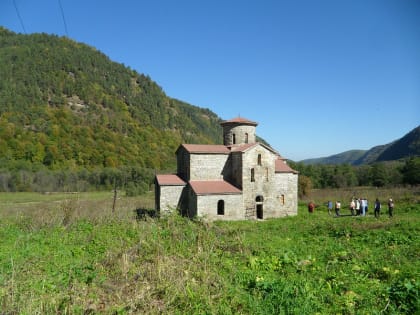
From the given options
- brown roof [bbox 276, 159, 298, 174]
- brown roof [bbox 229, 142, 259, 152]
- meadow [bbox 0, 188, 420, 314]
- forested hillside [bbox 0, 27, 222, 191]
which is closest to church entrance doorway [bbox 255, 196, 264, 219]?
brown roof [bbox 276, 159, 298, 174]

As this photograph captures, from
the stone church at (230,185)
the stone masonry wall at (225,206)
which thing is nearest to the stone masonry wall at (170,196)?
the stone church at (230,185)

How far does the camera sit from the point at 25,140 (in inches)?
2603

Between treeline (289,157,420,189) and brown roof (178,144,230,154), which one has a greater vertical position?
brown roof (178,144,230,154)

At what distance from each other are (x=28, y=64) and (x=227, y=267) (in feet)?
330

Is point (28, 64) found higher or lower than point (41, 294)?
higher

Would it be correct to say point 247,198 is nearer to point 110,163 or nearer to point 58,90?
point 110,163

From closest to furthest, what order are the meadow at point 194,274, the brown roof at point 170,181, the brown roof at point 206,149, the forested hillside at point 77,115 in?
the meadow at point 194,274
the brown roof at point 170,181
the brown roof at point 206,149
the forested hillside at point 77,115

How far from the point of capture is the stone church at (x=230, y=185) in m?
21.7

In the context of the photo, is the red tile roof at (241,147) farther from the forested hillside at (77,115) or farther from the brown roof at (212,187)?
the forested hillside at (77,115)

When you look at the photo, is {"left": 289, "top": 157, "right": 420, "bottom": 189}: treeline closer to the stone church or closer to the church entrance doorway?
the stone church

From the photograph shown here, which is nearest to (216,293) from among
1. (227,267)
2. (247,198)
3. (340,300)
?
(227,267)

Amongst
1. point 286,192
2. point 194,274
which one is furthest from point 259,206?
point 194,274

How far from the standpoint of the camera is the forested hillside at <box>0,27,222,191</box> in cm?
6644

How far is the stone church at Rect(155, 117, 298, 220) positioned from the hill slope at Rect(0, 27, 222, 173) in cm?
5392
